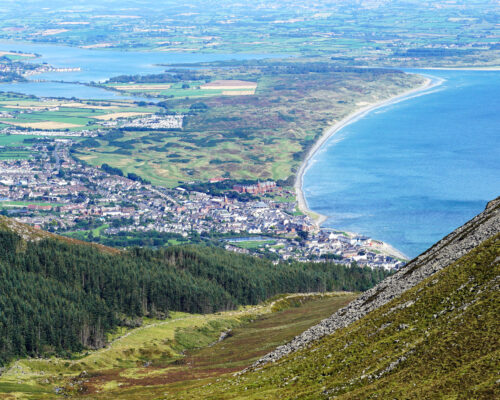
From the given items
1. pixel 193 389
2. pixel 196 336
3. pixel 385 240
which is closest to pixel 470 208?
pixel 385 240

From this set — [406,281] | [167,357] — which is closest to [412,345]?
[406,281]

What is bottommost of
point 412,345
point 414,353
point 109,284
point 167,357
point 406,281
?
point 167,357

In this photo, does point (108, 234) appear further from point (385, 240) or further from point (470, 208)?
point (470, 208)

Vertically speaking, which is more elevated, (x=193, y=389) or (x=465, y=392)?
(x=465, y=392)

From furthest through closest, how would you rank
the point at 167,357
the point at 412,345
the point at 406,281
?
1. the point at 167,357
2. the point at 406,281
3. the point at 412,345

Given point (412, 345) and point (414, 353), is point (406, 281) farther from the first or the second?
point (414, 353)

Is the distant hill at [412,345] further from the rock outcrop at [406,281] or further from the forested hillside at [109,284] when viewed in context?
the forested hillside at [109,284]
